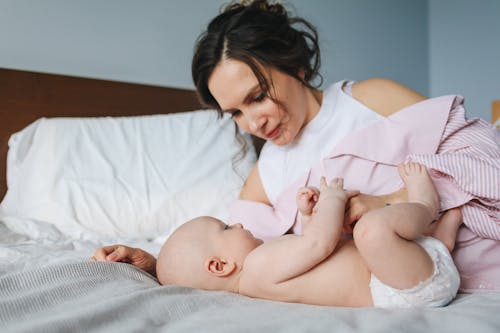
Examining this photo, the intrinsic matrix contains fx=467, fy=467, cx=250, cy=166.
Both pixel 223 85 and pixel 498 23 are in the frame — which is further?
pixel 498 23

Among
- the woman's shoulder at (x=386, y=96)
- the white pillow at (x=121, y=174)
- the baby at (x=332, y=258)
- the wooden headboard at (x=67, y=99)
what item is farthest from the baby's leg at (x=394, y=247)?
the wooden headboard at (x=67, y=99)

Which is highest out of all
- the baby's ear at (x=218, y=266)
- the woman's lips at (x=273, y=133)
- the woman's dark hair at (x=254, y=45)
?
the woman's dark hair at (x=254, y=45)

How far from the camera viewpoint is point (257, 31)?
1206 mm

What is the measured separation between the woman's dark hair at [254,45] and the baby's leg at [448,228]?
503mm

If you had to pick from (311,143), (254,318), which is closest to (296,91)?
(311,143)

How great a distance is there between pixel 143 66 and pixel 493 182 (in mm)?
1560

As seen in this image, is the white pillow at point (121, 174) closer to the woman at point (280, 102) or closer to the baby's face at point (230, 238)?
the woman at point (280, 102)

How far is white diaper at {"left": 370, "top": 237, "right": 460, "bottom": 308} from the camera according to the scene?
0.74 m

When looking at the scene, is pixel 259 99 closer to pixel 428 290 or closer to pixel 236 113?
pixel 236 113

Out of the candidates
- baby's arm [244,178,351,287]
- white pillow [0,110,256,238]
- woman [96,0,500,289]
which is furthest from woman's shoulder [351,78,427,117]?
white pillow [0,110,256,238]

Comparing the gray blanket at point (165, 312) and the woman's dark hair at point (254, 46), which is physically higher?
the woman's dark hair at point (254, 46)

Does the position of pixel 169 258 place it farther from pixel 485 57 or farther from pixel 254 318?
pixel 485 57

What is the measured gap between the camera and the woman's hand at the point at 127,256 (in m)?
0.95

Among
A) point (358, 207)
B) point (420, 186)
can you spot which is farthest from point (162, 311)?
point (420, 186)
